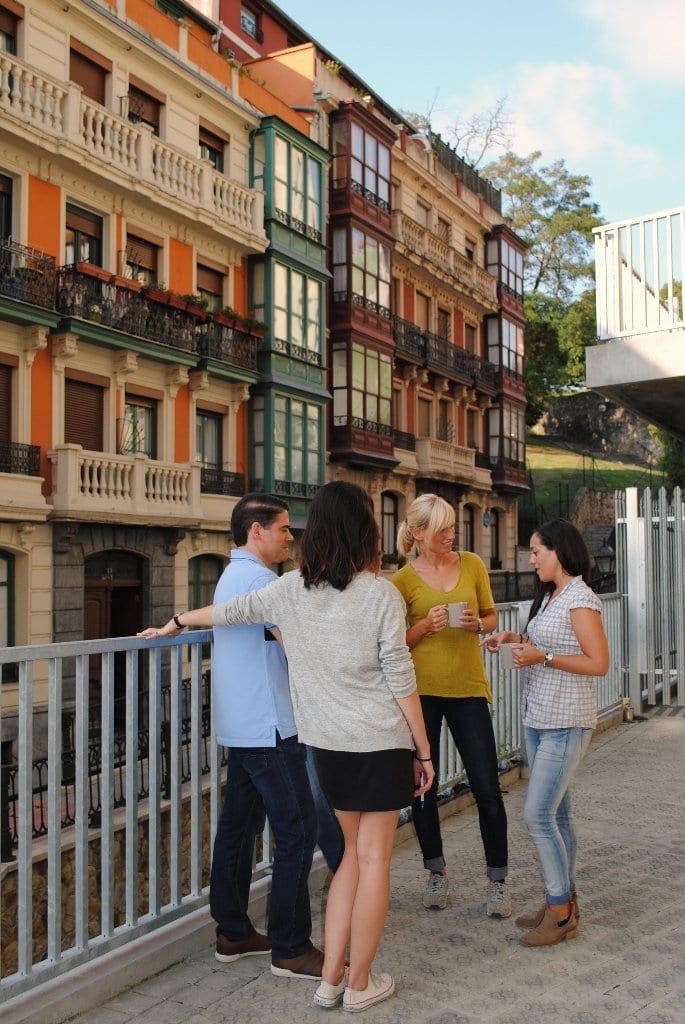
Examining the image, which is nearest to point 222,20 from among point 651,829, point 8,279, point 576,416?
point 8,279

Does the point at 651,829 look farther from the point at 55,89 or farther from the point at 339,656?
the point at 55,89

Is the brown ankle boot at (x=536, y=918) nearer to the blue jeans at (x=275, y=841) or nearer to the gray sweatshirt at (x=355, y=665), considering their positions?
the blue jeans at (x=275, y=841)

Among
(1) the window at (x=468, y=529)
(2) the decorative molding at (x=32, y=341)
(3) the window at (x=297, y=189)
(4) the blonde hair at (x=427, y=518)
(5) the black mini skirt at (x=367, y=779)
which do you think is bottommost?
(5) the black mini skirt at (x=367, y=779)

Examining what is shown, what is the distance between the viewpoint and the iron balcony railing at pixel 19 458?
1691 cm

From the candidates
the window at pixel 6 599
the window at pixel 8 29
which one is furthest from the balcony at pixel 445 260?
the window at pixel 6 599

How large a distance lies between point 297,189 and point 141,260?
6.03 meters

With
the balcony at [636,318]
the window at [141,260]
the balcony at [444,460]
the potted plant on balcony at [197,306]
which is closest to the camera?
the balcony at [636,318]

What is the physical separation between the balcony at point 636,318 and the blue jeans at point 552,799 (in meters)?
5.67

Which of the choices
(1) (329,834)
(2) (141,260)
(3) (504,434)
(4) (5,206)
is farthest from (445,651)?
(3) (504,434)

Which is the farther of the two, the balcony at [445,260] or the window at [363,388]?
the balcony at [445,260]

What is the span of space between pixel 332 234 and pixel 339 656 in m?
25.7

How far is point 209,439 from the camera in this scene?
74.9ft

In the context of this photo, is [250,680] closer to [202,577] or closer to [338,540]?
[338,540]

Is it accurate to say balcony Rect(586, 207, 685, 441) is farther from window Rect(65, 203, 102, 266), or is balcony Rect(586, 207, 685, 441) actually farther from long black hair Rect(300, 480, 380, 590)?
window Rect(65, 203, 102, 266)
